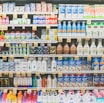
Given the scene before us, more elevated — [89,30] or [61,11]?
[61,11]

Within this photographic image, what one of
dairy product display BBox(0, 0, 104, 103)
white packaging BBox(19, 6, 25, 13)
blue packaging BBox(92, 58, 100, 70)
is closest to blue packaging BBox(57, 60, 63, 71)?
dairy product display BBox(0, 0, 104, 103)

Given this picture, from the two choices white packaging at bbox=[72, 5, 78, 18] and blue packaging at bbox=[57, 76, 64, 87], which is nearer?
white packaging at bbox=[72, 5, 78, 18]

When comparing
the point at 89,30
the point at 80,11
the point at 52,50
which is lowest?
the point at 52,50

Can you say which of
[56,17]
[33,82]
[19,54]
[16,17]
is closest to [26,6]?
[16,17]

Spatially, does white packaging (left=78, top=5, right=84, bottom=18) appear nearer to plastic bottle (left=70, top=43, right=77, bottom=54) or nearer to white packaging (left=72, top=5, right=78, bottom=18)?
white packaging (left=72, top=5, right=78, bottom=18)

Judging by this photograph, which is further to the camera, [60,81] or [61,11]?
[60,81]

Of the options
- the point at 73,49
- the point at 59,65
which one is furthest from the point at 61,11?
the point at 59,65

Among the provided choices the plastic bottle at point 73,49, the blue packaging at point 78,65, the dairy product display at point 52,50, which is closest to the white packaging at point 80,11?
the dairy product display at point 52,50

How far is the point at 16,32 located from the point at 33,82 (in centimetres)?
115

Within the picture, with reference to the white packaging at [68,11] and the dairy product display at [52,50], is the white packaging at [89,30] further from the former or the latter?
the white packaging at [68,11]

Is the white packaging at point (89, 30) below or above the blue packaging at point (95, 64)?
above

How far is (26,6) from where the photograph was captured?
5.62 meters

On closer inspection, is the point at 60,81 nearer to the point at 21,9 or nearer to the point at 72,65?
the point at 72,65

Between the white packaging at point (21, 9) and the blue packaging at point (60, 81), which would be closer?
the white packaging at point (21, 9)
